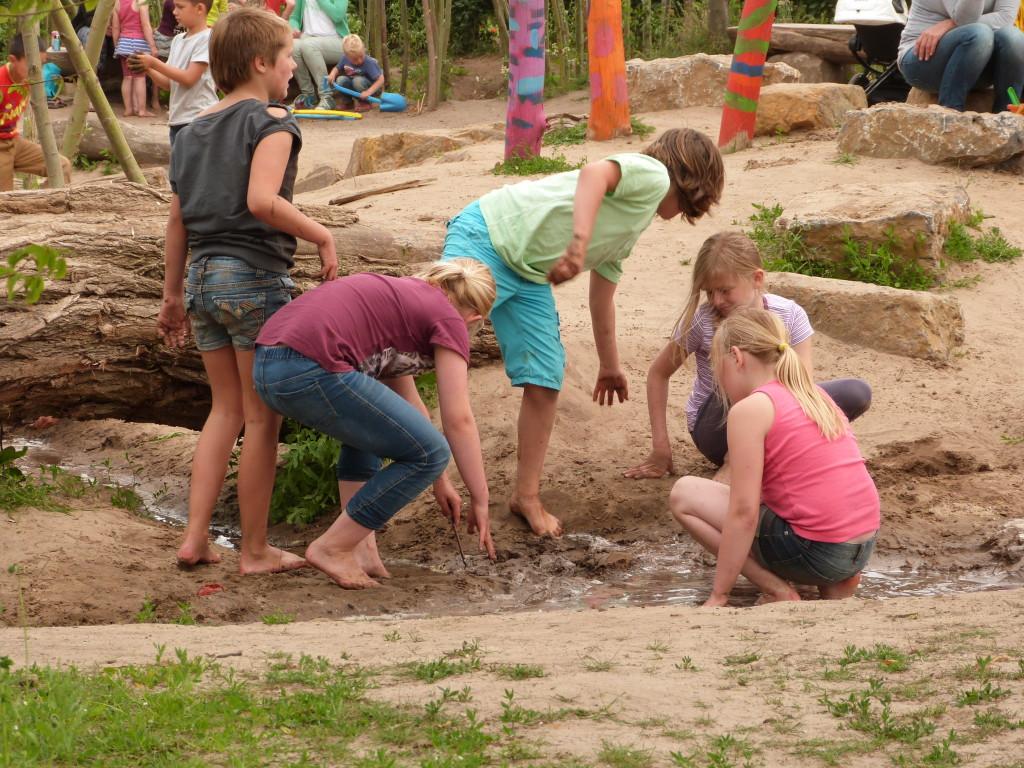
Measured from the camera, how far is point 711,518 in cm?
403

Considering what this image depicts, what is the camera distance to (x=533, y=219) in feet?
14.5

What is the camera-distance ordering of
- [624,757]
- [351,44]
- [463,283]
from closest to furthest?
[624,757], [463,283], [351,44]

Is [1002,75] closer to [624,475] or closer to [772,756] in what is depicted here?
[624,475]

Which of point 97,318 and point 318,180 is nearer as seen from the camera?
point 97,318

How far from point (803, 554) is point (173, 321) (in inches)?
84.8

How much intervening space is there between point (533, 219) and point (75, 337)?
169 cm

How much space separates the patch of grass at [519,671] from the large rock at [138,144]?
31.7ft

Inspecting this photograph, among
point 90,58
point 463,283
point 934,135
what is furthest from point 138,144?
point 463,283

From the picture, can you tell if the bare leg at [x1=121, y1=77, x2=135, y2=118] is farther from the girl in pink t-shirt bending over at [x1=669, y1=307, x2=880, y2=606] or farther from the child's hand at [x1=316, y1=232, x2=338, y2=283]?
the girl in pink t-shirt bending over at [x1=669, y1=307, x2=880, y2=606]

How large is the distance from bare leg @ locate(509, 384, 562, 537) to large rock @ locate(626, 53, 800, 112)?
725 cm

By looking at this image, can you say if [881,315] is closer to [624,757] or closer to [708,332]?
[708,332]

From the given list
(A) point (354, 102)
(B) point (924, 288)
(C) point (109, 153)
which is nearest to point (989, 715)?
(B) point (924, 288)

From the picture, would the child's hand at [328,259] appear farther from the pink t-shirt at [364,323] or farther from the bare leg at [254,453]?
the bare leg at [254,453]

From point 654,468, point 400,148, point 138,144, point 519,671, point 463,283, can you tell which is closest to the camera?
point 519,671
